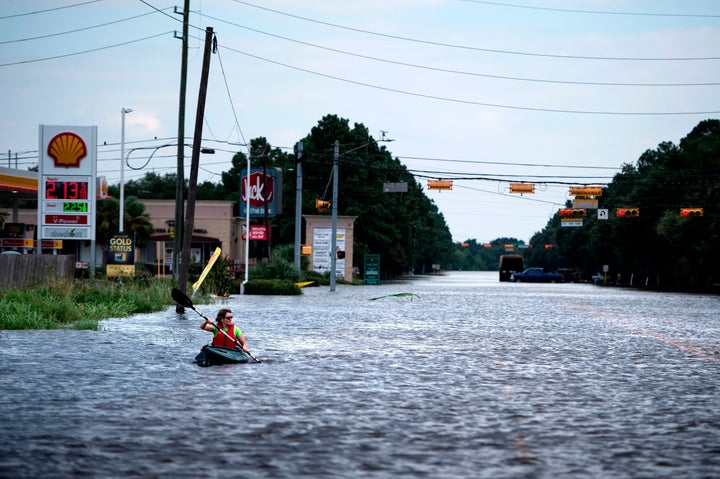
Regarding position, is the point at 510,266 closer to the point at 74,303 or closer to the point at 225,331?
the point at 74,303

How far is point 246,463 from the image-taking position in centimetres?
786

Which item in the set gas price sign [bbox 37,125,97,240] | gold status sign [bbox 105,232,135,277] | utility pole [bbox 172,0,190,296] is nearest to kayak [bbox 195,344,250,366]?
gas price sign [bbox 37,125,97,240]

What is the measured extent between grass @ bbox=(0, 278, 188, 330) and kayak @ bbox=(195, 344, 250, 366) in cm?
851

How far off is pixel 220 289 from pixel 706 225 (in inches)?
1935

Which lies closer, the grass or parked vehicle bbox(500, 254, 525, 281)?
the grass

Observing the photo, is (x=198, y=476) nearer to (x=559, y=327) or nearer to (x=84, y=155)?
(x=559, y=327)

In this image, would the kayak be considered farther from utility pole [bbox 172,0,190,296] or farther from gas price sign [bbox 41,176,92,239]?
utility pole [bbox 172,0,190,296]

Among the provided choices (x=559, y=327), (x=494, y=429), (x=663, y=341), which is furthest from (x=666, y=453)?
(x=559, y=327)

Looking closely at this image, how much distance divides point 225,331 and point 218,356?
0.40 m

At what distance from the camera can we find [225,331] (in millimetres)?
15820

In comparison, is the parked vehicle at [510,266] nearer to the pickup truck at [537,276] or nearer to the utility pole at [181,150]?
the pickup truck at [537,276]

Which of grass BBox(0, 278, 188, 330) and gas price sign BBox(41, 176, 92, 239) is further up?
gas price sign BBox(41, 176, 92, 239)

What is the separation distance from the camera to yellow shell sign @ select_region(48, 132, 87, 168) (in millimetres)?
40562

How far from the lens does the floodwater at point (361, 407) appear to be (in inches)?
312
